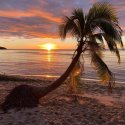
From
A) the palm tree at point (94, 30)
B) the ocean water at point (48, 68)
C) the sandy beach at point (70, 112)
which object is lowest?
the sandy beach at point (70, 112)

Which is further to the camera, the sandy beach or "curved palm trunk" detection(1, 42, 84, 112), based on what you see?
"curved palm trunk" detection(1, 42, 84, 112)

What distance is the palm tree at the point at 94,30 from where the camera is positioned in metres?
11.8

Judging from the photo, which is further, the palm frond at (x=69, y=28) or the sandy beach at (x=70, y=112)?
the palm frond at (x=69, y=28)

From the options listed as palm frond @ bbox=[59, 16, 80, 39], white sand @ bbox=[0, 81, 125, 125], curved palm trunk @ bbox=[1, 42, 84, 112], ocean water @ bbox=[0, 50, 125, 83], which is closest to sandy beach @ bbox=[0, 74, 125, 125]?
white sand @ bbox=[0, 81, 125, 125]

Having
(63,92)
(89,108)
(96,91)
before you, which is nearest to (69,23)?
(89,108)

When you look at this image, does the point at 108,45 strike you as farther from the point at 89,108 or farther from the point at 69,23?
the point at 89,108

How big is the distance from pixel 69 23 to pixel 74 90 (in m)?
4.50

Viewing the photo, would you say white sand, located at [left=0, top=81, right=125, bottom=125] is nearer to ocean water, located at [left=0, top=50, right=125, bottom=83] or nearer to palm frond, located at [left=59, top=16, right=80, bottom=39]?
ocean water, located at [left=0, top=50, right=125, bottom=83]

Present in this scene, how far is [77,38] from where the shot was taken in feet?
43.0

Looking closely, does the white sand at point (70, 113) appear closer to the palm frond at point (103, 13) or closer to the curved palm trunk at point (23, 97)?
the curved palm trunk at point (23, 97)

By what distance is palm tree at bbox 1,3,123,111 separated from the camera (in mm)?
11845

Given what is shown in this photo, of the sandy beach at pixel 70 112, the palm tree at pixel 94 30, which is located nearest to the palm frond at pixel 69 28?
the palm tree at pixel 94 30

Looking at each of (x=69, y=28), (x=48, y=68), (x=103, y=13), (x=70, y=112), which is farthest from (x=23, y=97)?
(x=48, y=68)

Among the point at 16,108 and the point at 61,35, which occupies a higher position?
the point at 61,35
